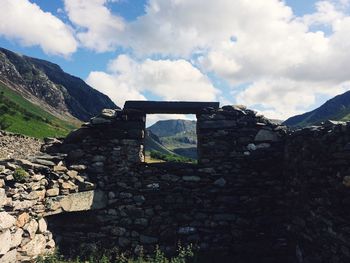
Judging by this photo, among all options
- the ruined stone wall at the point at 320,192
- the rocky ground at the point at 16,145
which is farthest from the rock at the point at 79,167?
the rocky ground at the point at 16,145

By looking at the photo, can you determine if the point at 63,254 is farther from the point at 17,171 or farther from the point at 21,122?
the point at 21,122

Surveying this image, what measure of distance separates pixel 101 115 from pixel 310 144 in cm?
520

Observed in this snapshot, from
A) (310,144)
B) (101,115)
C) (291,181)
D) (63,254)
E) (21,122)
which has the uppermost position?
(21,122)

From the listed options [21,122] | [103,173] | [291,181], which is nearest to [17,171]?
[103,173]

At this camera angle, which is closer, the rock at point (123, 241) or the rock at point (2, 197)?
the rock at point (2, 197)

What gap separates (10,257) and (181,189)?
165 inches

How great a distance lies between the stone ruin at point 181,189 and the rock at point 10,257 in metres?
0.92

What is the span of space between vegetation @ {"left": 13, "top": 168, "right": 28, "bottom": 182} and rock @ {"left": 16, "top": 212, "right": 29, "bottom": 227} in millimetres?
731

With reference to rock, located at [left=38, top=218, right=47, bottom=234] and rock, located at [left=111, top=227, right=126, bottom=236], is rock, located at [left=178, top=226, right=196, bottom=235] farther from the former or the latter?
rock, located at [left=38, top=218, right=47, bottom=234]

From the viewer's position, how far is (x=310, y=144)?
334 inches

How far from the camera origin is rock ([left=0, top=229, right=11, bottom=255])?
24.4 feet

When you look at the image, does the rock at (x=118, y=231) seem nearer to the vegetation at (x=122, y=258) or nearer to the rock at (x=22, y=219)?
the vegetation at (x=122, y=258)

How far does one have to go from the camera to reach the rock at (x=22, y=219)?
8039 millimetres

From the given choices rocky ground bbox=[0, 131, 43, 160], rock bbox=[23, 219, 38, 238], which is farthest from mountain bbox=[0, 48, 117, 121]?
rock bbox=[23, 219, 38, 238]
